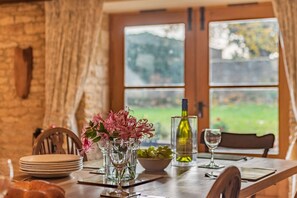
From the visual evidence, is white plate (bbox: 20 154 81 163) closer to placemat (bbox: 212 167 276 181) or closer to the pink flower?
the pink flower

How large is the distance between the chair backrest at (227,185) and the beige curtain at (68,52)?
3.76 meters

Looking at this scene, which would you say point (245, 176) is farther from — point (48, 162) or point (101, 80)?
point (101, 80)

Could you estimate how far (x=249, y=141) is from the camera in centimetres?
372

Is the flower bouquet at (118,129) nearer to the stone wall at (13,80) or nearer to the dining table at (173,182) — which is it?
the dining table at (173,182)

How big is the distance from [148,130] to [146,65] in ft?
11.2

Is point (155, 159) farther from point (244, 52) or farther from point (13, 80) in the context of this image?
point (13, 80)

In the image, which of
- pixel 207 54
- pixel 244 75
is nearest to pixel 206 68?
pixel 207 54

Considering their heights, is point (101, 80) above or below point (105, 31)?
below

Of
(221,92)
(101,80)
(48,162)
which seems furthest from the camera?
(101,80)

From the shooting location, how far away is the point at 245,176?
103 inches

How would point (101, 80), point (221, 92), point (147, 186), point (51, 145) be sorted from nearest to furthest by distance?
1. point (147, 186)
2. point (51, 145)
3. point (221, 92)
4. point (101, 80)

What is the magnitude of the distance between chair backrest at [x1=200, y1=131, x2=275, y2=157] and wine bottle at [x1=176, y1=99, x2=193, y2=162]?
0.76m

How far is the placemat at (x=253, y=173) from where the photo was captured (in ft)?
8.52

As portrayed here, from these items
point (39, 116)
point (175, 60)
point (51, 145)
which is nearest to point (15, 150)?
point (39, 116)
